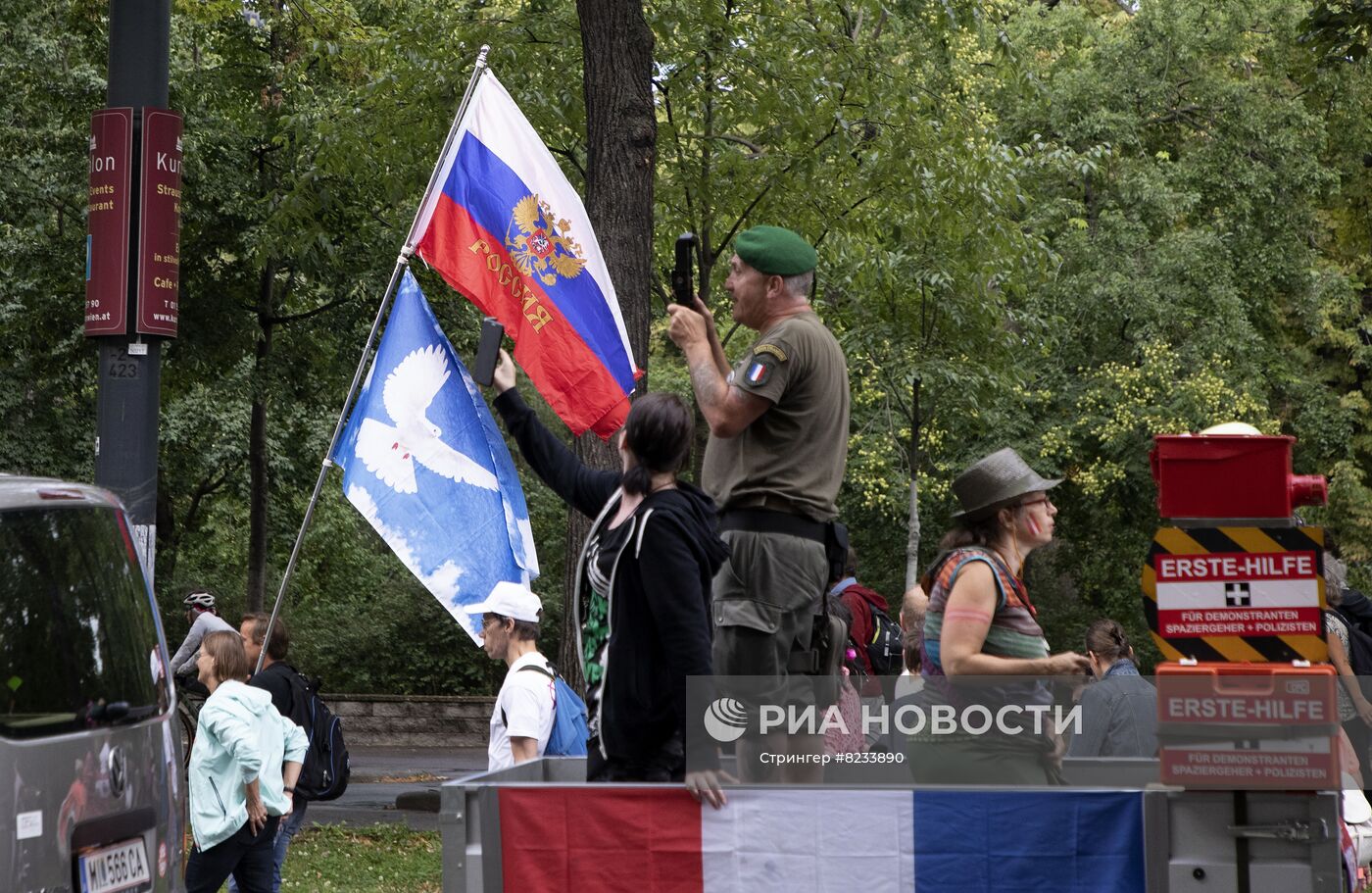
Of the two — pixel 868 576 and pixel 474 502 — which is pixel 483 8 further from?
pixel 868 576

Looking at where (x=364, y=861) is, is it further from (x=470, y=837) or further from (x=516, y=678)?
(x=470, y=837)

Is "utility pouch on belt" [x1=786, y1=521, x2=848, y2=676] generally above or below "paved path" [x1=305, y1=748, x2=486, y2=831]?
above

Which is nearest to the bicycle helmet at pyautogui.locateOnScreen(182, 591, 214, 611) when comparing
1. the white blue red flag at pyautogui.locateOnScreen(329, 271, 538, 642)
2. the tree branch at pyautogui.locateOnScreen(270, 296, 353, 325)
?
the tree branch at pyautogui.locateOnScreen(270, 296, 353, 325)

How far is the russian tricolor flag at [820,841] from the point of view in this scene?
163 inches

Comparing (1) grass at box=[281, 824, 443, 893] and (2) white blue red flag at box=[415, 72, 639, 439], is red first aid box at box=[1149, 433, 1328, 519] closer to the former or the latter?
(2) white blue red flag at box=[415, 72, 639, 439]

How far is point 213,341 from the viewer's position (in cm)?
1770

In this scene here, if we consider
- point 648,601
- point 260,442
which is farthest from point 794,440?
point 260,442

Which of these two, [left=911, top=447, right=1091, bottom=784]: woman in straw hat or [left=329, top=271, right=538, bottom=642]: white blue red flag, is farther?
[left=329, top=271, right=538, bottom=642]: white blue red flag

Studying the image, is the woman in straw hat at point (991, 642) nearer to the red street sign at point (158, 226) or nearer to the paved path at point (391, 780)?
the red street sign at point (158, 226)

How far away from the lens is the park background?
15109mm

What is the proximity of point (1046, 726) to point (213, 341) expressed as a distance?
14132mm

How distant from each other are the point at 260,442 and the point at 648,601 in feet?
45.9

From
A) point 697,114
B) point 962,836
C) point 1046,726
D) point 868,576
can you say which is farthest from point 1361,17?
point 868,576

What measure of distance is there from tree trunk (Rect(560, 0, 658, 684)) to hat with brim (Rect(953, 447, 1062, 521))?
15.2 feet
